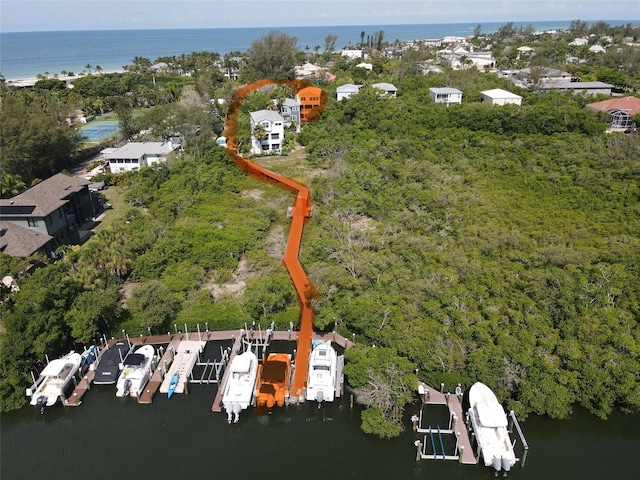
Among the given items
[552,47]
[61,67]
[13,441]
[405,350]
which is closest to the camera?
[13,441]

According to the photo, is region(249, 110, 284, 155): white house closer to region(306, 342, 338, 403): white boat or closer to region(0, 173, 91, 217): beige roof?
region(0, 173, 91, 217): beige roof

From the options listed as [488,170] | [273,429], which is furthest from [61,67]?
[273,429]

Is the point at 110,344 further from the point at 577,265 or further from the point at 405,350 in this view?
the point at 577,265

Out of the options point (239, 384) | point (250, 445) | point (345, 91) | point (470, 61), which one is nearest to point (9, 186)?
point (239, 384)

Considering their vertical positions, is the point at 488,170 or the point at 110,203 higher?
the point at 488,170

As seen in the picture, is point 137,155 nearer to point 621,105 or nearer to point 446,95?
point 446,95

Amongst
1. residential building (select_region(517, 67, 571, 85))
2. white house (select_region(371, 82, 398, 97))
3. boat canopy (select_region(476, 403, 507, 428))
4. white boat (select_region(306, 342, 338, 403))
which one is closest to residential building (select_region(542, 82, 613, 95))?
residential building (select_region(517, 67, 571, 85))

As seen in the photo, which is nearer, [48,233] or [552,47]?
[48,233]
